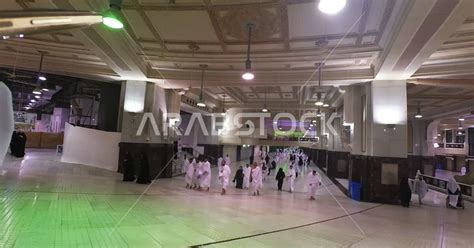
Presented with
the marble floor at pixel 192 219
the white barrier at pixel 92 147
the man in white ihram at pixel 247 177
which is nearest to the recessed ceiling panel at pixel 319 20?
the marble floor at pixel 192 219

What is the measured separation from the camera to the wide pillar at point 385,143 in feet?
34.4

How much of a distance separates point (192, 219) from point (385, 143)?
757cm

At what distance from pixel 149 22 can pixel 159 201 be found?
4.91m

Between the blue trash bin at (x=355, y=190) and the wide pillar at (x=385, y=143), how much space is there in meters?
0.19

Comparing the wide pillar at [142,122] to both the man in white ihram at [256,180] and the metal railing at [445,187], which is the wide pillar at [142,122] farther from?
the metal railing at [445,187]

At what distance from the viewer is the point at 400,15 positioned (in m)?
5.88

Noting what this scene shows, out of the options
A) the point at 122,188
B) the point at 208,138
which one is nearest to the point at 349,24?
the point at 122,188

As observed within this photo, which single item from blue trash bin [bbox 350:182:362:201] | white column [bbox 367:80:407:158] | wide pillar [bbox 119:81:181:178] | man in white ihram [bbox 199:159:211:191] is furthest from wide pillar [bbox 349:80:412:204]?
wide pillar [bbox 119:81:181:178]

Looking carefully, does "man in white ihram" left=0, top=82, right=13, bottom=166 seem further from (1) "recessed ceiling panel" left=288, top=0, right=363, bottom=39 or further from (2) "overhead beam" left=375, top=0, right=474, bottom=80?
(2) "overhead beam" left=375, top=0, right=474, bottom=80

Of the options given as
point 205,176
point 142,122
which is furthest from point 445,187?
point 142,122

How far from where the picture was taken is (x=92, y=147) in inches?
552

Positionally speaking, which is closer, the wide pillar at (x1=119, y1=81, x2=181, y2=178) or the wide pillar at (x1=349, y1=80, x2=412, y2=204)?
the wide pillar at (x1=349, y1=80, x2=412, y2=204)

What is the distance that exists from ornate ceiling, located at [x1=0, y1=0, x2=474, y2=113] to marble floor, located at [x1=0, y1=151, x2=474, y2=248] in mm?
3864

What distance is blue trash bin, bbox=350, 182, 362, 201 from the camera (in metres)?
11.1
